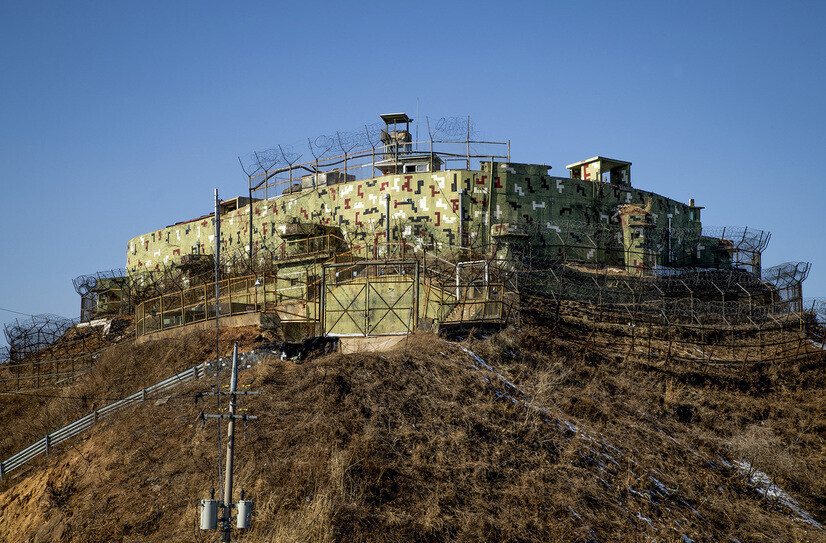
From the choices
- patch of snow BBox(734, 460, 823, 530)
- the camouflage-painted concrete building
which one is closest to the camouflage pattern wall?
the camouflage-painted concrete building

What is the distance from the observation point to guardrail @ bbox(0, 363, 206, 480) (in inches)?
1070

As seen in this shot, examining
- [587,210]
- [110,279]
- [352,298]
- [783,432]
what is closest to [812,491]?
[783,432]

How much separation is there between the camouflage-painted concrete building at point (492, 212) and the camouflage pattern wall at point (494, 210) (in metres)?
0.06

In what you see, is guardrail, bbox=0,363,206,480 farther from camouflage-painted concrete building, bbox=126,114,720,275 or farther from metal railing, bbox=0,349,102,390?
camouflage-painted concrete building, bbox=126,114,720,275

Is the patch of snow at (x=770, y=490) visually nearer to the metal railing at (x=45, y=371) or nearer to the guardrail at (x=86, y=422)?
the guardrail at (x=86, y=422)

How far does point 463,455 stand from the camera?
71.6ft

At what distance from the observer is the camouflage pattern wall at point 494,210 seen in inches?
1654

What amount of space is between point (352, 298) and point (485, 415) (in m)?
9.16

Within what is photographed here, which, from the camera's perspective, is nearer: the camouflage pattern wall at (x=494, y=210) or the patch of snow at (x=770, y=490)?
the patch of snow at (x=770, y=490)

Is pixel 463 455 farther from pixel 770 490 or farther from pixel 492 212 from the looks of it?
pixel 492 212

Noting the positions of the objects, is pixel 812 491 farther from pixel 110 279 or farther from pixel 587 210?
pixel 110 279

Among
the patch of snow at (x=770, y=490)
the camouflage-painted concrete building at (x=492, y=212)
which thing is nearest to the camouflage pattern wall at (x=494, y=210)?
the camouflage-painted concrete building at (x=492, y=212)

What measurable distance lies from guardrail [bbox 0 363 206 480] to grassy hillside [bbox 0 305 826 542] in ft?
2.10

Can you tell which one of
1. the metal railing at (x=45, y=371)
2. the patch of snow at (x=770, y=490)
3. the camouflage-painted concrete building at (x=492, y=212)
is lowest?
the patch of snow at (x=770, y=490)
